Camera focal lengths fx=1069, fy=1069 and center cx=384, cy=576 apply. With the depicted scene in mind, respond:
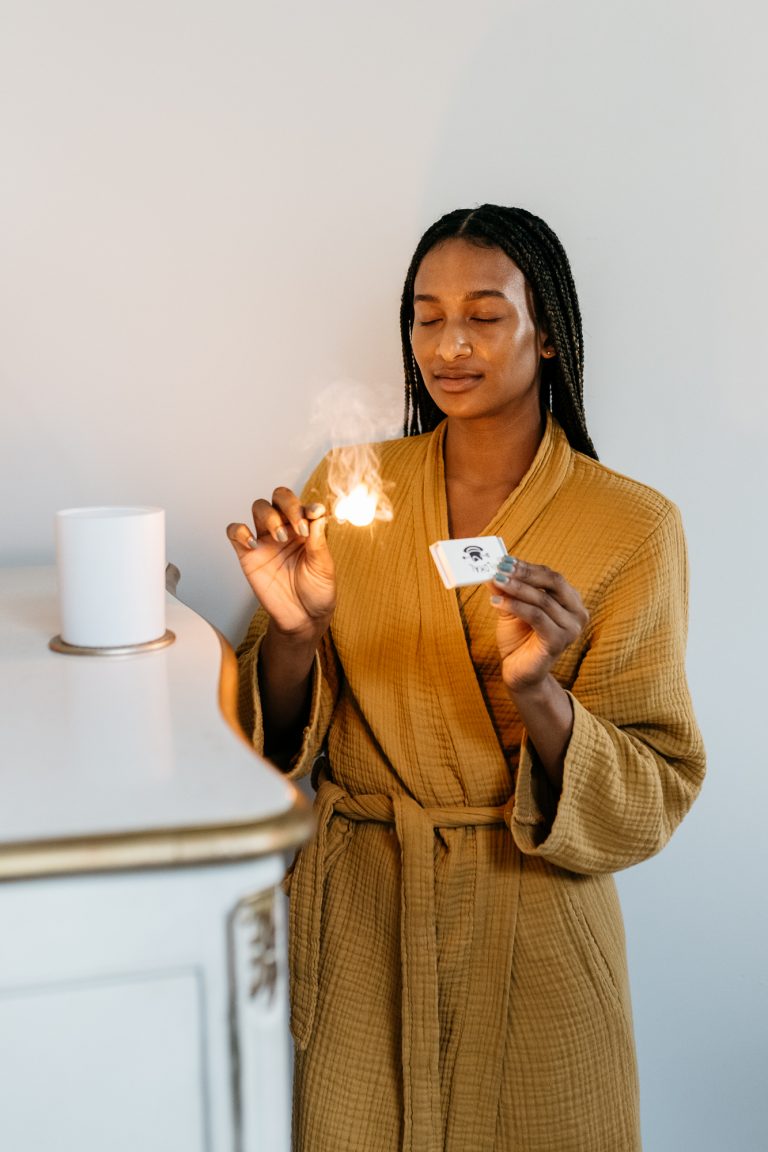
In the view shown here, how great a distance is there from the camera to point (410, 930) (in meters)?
1.28

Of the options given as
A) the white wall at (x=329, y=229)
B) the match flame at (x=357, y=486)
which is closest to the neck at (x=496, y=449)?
the match flame at (x=357, y=486)

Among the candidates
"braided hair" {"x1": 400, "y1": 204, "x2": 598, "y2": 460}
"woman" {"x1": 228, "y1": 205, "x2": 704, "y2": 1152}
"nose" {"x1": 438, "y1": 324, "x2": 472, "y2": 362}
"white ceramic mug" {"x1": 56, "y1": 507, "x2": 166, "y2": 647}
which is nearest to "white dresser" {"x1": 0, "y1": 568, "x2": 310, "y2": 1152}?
"white ceramic mug" {"x1": 56, "y1": 507, "x2": 166, "y2": 647}

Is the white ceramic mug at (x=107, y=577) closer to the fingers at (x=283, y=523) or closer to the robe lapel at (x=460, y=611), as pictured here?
the fingers at (x=283, y=523)

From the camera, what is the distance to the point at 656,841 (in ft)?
4.28

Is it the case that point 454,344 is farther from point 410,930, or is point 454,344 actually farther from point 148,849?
point 148,849

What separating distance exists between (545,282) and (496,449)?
8.9 inches

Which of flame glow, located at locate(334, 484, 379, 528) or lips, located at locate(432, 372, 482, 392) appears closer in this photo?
lips, located at locate(432, 372, 482, 392)

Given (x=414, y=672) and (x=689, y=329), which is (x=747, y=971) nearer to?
(x=414, y=672)

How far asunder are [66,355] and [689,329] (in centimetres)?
96

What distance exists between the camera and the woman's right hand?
1.21 m

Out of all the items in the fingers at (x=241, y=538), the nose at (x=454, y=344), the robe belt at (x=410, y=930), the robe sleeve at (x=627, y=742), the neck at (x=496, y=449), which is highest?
the nose at (x=454, y=344)

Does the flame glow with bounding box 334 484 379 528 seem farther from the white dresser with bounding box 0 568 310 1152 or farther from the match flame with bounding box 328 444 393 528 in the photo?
the white dresser with bounding box 0 568 310 1152

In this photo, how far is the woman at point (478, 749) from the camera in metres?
1.26

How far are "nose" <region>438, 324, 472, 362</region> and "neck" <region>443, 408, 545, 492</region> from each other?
0.13 metres
